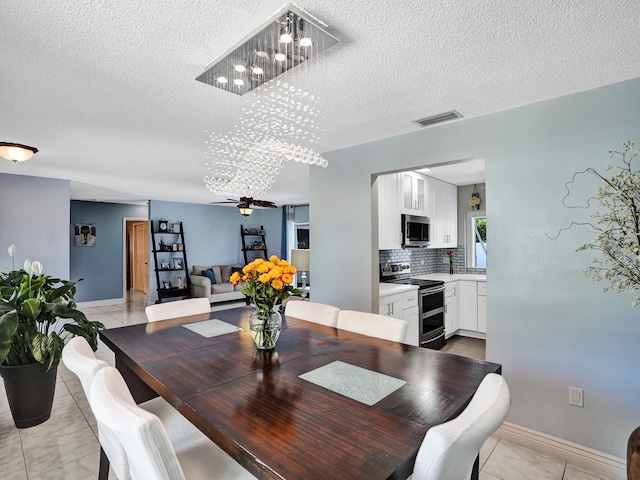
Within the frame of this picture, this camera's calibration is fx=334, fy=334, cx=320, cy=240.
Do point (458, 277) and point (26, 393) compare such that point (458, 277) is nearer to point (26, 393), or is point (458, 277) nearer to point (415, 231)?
point (415, 231)

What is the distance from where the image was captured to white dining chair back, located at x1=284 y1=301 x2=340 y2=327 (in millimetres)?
2404

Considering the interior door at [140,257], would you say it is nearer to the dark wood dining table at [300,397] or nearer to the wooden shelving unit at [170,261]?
the wooden shelving unit at [170,261]

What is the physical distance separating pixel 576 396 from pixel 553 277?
2.58ft

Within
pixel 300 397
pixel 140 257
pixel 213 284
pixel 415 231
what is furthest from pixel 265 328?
pixel 140 257

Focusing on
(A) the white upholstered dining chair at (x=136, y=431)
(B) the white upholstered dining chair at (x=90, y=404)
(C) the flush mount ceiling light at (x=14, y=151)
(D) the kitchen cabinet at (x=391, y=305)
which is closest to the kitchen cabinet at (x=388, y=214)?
(D) the kitchen cabinet at (x=391, y=305)

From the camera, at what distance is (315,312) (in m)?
2.52

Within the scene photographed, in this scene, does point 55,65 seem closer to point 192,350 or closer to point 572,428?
point 192,350

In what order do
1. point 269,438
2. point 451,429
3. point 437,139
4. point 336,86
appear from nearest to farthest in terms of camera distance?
point 451,429 < point 269,438 < point 336,86 < point 437,139

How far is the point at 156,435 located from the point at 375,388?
0.79m

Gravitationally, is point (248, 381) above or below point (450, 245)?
below

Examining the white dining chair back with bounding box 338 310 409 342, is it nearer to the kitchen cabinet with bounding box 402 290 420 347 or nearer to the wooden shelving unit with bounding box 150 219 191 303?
the kitchen cabinet with bounding box 402 290 420 347

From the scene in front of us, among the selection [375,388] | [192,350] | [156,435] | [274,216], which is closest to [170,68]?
[192,350]

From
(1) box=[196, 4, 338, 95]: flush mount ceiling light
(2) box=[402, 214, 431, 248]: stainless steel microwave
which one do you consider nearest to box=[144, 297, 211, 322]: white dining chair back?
(1) box=[196, 4, 338, 95]: flush mount ceiling light

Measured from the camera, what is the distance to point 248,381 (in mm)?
1401
